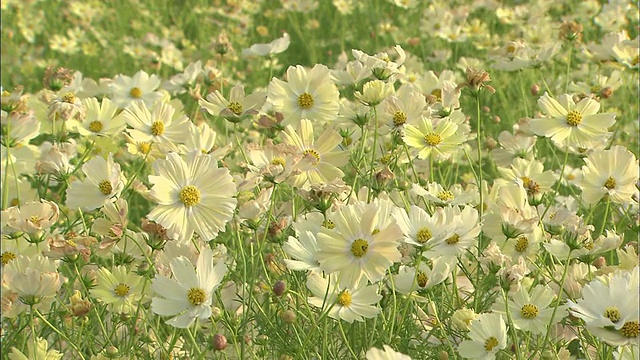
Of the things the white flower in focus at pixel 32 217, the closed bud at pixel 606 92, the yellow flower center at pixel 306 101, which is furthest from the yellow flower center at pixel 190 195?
the closed bud at pixel 606 92

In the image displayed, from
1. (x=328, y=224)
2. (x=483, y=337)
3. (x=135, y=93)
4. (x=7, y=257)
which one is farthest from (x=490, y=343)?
(x=135, y=93)

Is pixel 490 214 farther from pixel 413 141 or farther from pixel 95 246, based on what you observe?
pixel 95 246

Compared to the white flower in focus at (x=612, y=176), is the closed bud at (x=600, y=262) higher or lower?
lower

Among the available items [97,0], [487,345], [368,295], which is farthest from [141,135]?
[97,0]

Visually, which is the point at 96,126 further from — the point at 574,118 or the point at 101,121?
the point at 574,118

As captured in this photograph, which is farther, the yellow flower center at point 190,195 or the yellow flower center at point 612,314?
the yellow flower center at point 190,195

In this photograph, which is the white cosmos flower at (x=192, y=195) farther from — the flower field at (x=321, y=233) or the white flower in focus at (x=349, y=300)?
the white flower in focus at (x=349, y=300)
